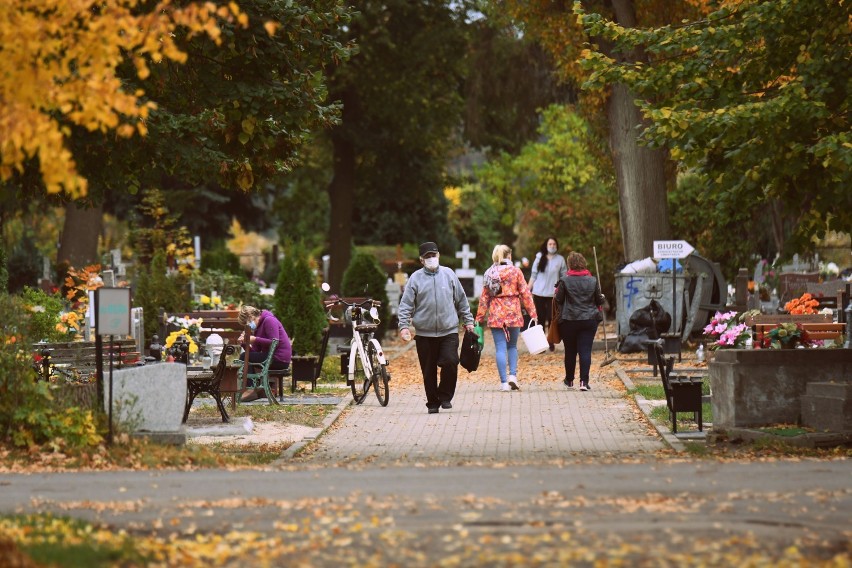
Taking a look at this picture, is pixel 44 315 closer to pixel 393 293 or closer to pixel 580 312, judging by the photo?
pixel 580 312

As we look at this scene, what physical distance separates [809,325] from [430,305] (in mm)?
4502

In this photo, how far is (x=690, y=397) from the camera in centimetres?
1494

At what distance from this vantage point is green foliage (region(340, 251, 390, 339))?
32.9m

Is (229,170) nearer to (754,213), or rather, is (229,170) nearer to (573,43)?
(573,43)

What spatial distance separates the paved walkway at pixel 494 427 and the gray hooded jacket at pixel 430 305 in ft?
3.24

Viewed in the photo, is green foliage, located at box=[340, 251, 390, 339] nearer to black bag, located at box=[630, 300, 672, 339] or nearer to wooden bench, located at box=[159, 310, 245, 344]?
wooden bench, located at box=[159, 310, 245, 344]

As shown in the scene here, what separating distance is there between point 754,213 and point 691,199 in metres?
2.17

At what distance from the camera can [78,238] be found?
39.7 metres

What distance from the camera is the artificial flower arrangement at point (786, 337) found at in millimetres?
15422

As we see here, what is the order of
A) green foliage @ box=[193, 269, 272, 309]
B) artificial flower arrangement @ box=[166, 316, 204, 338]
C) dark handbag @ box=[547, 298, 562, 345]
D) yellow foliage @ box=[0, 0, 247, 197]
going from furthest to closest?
green foliage @ box=[193, 269, 272, 309] → artificial flower arrangement @ box=[166, 316, 204, 338] → dark handbag @ box=[547, 298, 562, 345] → yellow foliage @ box=[0, 0, 247, 197]

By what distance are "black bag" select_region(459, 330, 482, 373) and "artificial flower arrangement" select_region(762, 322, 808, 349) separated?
3873 mm

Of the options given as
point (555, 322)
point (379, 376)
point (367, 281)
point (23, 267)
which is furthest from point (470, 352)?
point (23, 267)

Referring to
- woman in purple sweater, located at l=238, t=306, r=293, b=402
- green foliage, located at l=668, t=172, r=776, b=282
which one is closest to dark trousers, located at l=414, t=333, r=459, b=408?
woman in purple sweater, located at l=238, t=306, r=293, b=402

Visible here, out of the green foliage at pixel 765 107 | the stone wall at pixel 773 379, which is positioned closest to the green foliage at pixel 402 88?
the green foliage at pixel 765 107
